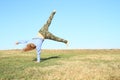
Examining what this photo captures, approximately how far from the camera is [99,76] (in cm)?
1502

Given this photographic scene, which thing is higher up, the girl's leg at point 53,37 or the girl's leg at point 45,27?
the girl's leg at point 45,27

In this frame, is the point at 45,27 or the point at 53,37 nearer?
the point at 45,27

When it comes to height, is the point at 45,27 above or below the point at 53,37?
above

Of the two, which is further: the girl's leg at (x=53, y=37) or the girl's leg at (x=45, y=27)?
the girl's leg at (x=53, y=37)

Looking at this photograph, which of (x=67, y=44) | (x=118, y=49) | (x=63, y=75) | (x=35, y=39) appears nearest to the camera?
(x=63, y=75)

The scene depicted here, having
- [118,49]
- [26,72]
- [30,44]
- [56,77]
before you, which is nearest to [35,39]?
[30,44]

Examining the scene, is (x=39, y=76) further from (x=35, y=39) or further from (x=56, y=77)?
(x=35, y=39)

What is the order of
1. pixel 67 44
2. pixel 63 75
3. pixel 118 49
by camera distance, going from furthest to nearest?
1. pixel 118 49
2. pixel 67 44
3. pixel 63 75

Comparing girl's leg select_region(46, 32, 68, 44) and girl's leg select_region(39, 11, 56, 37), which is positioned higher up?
girl's leg select_region(39, 11, 56, 37)

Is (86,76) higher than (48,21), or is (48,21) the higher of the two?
(48,21)

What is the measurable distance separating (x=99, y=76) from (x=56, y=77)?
7.76 feet

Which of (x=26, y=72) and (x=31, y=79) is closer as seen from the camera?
(x=31, y=79)

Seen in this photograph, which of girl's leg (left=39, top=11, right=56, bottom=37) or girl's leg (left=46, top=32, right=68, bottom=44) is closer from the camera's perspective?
girl's leg (left=39, top=11, right=56, bottom=37)

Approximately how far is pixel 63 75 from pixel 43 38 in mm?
8785
